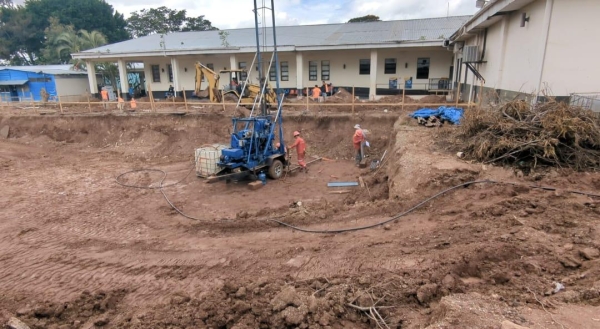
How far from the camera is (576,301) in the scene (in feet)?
12.7

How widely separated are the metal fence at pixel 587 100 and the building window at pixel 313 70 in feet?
61.8

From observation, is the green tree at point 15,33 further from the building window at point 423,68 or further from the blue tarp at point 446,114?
the blue tarp at point 446,114

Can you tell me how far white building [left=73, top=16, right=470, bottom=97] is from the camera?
2359 centimetres

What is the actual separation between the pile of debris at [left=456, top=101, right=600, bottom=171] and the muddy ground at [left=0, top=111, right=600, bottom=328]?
0.45 m

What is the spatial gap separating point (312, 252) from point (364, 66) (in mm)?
21470

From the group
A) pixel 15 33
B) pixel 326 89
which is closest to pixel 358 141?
pixel 326 89

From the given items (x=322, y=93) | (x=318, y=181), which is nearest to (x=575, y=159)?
(x=318, y=181)

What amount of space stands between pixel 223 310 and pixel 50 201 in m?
8.36

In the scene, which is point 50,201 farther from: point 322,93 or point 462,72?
point 462,72

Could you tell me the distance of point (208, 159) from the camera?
11.1 meters

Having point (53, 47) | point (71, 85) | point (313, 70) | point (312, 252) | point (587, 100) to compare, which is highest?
point (53, 47)

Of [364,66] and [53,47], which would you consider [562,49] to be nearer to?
[364,66]

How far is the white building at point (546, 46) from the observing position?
929cm

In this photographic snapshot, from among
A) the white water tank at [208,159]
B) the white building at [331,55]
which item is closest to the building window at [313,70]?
the white building at [331,55]
